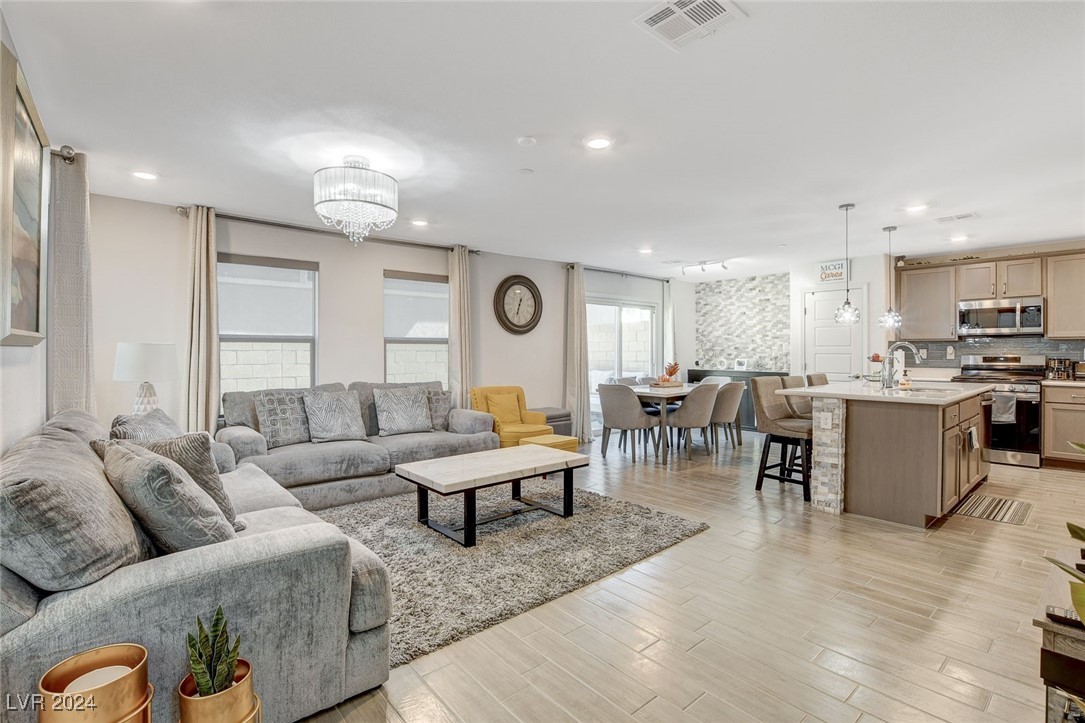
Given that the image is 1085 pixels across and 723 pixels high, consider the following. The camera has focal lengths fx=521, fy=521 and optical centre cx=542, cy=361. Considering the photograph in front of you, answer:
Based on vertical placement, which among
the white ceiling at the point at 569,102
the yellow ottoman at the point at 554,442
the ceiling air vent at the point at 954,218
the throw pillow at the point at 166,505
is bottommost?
the yellow ottoman at the point at 554,442

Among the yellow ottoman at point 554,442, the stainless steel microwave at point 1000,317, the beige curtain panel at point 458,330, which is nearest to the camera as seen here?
the yellow ottoman at point 554,442

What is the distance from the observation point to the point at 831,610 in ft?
8.09

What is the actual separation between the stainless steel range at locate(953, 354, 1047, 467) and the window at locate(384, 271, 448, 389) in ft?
19.0

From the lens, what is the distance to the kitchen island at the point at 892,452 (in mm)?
3582

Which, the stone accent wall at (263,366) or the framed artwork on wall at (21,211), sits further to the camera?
the stone accent wall at (263,366)

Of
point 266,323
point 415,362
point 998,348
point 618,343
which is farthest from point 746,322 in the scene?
point 266,323

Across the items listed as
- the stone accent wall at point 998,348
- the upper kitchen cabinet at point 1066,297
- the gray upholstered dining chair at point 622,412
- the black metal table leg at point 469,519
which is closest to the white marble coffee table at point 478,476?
the black metal table leg at point 469,519

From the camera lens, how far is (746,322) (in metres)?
8.51

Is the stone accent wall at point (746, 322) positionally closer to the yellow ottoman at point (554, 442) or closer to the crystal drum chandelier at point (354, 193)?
the yellow ottoman at point (554, 442)

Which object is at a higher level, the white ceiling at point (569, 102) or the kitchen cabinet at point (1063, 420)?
the white ceiling at point (569, 102)

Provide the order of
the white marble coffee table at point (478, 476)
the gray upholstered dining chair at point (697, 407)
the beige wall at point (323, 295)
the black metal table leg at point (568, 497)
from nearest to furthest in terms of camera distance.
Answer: the white marble coffee table at point (478, 476) → the black metal table leg at point (568, 497) → the beige wall at point (323, 295) → the gray upholstered dining chair at point (697, 407)

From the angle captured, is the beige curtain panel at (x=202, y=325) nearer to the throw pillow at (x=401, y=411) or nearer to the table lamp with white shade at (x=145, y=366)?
the table lamp with white shade at (x=145, y=366)

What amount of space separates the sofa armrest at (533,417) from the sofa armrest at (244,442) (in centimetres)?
268

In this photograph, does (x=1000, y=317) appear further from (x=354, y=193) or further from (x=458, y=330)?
(x=354, y=193)
